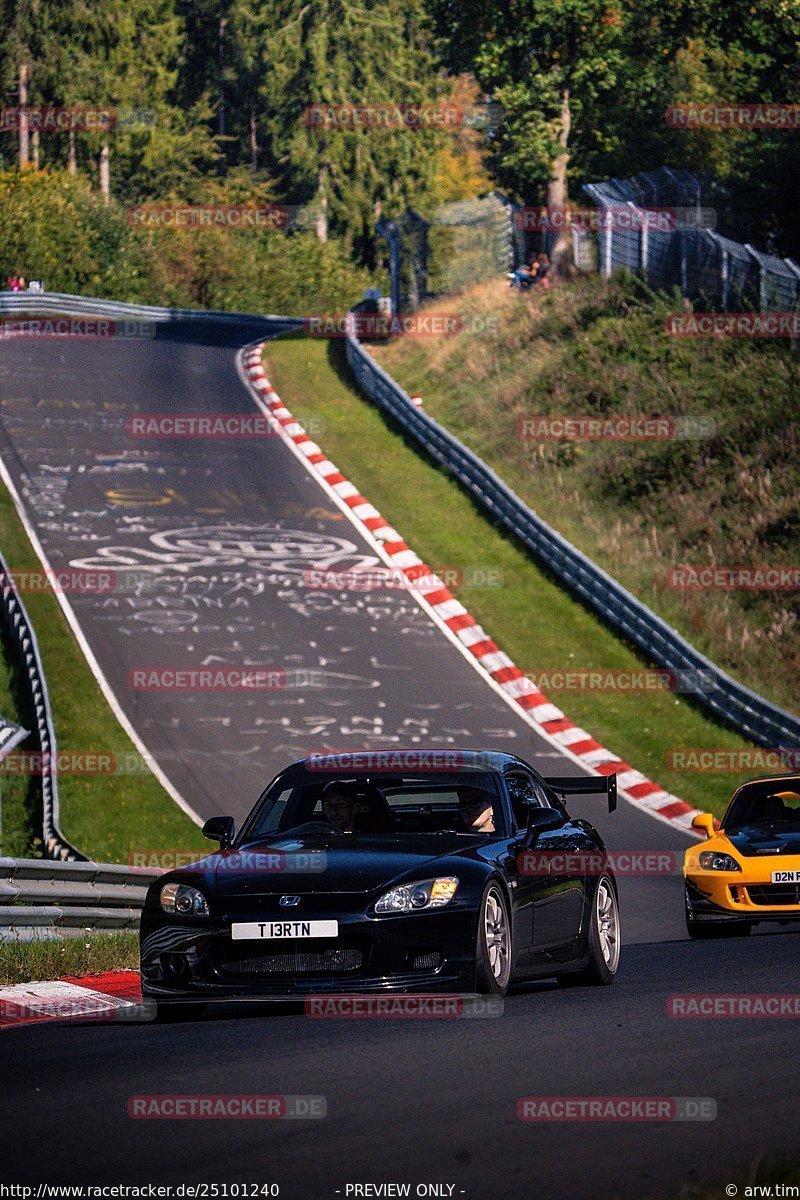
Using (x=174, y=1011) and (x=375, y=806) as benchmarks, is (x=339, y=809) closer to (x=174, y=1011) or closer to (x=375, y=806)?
(x=375, y=806)

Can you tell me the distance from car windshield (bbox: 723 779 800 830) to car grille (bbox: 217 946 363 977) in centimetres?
674

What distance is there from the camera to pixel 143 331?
49.5m

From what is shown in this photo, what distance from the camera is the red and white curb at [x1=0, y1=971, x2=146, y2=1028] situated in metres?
9.44

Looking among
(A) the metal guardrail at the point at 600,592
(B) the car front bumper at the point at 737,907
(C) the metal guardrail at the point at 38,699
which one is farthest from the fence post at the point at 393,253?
(B) the car front bumper at the point at 737,907

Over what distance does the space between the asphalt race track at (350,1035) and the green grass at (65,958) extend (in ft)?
4.89

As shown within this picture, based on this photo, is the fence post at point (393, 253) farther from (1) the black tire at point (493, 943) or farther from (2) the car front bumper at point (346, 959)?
(2) the car front bumper at point (346, 959)

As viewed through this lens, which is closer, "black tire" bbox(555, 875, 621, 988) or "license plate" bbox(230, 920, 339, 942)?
"license plate" bbox(230, 920, 339, 942)

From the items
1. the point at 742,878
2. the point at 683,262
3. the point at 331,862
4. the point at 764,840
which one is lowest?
the point at 683,262

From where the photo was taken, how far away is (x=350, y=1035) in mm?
8227

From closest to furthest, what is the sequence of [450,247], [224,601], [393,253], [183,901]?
1. [183,901]
2. [224,601]
3. [393,253]
4. [450,247]

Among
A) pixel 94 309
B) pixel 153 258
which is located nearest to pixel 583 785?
pixel 94 309

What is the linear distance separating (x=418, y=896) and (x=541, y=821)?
1.25 metres

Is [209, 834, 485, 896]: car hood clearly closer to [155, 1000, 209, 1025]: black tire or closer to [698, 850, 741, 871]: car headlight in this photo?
[155, 1000, 209, 1025]: black tire

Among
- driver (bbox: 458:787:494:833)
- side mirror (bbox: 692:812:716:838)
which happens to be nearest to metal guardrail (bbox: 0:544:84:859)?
side mirror (bbox: 692:812:716:838)
